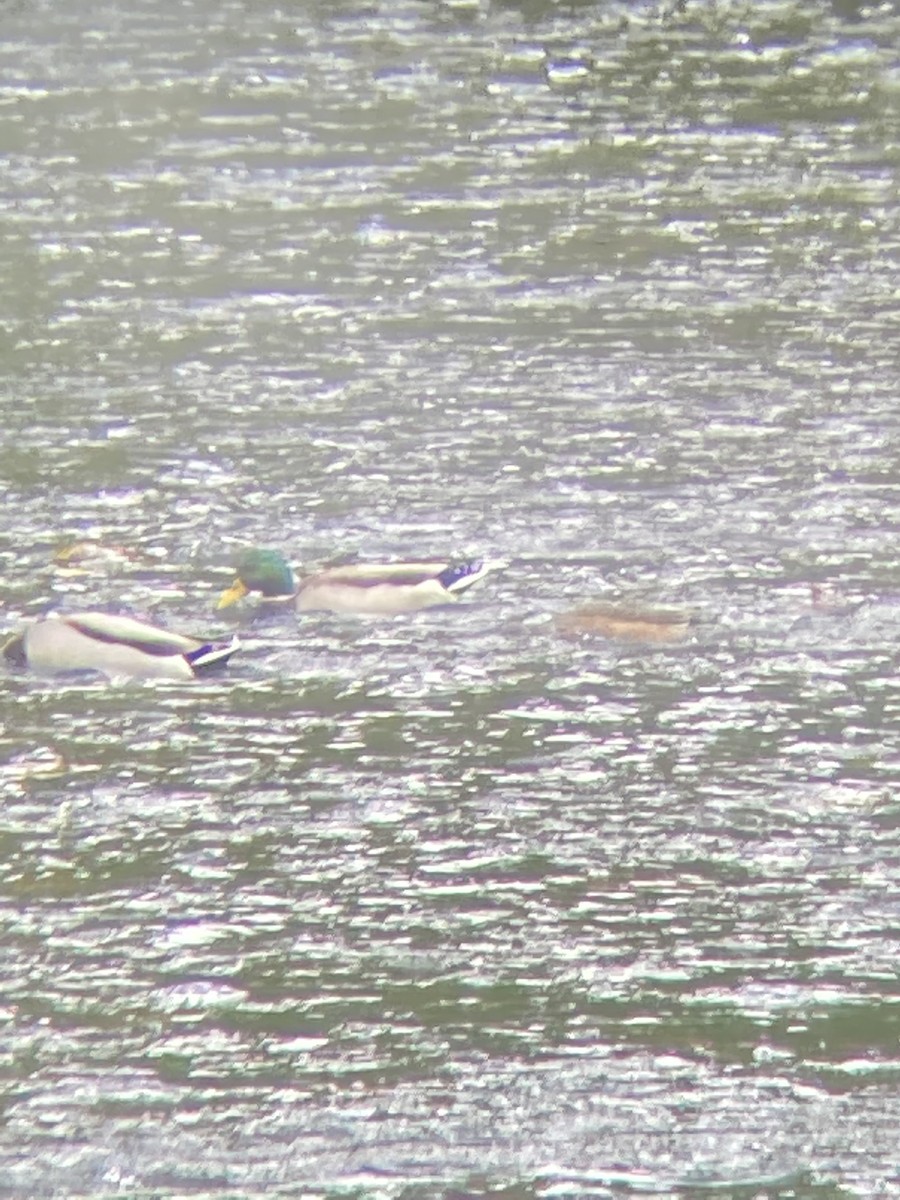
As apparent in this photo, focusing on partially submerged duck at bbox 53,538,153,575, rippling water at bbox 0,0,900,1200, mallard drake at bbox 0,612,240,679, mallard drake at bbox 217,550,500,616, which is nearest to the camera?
rippling water at bbox 0,0,900,1200

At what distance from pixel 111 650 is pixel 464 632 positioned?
0.98 ft

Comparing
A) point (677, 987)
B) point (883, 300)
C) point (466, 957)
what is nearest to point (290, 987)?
point (466, 957)

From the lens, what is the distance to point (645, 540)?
81.6 inches

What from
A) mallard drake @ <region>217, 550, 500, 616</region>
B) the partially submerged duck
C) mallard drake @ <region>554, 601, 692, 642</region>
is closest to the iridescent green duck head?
mallard drake @ <region>217, 550, 500, 616</region>

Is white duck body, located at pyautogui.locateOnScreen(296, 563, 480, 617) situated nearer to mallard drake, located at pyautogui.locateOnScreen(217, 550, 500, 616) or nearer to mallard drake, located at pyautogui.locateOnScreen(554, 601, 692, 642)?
mallard drake, located at pyautogui.locateOnScreen(217, 550, 500, 616)

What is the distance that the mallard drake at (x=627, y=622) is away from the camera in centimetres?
188

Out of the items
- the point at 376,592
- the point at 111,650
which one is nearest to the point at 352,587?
the point at 376,592

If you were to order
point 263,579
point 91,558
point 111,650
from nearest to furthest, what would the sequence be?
point 111,650 → point 263,579 → point 91,558

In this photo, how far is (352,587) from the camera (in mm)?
1963

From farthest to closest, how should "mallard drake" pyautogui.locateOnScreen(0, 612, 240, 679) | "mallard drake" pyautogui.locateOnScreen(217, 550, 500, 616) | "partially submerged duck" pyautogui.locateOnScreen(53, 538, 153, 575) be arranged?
"partially submerged duck" pyautogui.locateOnScreen(53, 538, 153, 575), "mallard drake" pyautogui.locateOnScreen(217, 550, 500, 616), "mallard drake" pyautogui.locateOnScreen(0, 612, 240, 679)

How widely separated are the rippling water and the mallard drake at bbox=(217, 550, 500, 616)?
0.02m

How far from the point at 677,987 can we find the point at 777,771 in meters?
0.29

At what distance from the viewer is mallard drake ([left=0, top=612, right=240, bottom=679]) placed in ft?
6.03

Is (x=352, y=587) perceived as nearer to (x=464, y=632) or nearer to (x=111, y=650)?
(x=464, y=632)
